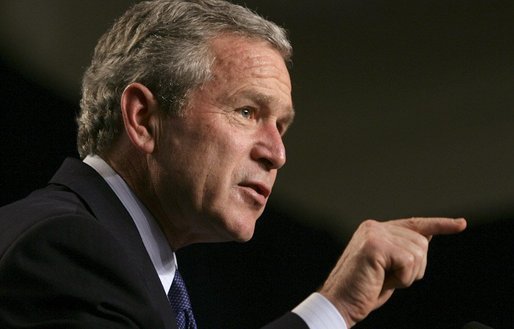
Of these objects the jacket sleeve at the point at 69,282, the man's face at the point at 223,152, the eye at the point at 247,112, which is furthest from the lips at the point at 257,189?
the jacket sleeve at the point at 69,282

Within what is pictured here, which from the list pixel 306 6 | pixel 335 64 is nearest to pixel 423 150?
pixel 335 64

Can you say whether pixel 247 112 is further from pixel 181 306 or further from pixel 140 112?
pixel 181 306

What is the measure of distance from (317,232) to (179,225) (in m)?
1.72

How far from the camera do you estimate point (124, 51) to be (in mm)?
1658

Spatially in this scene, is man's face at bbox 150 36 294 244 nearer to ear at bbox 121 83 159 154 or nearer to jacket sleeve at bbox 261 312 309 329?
ear at bbox 121 83 159 154

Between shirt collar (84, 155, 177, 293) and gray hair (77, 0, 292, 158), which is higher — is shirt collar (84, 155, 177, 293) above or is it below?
below

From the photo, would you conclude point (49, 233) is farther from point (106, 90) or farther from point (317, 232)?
point (317, 232)

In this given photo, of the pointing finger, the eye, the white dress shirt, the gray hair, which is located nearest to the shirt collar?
the white dress shirt

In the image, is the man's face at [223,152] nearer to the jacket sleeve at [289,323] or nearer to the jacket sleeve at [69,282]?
the jacket sleeve at [289,323]

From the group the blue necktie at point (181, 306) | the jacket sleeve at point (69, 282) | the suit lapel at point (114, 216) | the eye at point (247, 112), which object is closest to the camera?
the jacket sleeve at point (69, 282)

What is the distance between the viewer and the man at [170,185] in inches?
47.6

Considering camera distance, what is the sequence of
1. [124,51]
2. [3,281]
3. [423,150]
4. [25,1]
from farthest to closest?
[423,150] → [25,1] → [124,51] → [3,281]

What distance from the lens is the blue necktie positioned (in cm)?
149

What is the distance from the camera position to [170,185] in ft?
5.10
